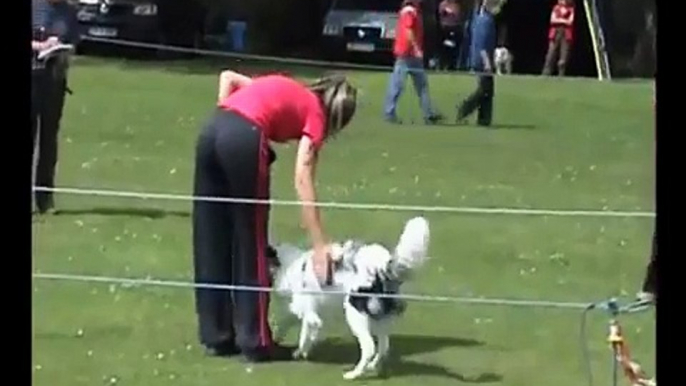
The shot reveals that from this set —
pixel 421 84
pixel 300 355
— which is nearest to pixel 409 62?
pixel 421 84

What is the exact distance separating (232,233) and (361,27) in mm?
17564

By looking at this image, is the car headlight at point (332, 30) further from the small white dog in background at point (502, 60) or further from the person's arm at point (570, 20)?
the person's arm at point (570, 20)

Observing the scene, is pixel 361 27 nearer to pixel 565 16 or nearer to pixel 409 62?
pixel 565 16

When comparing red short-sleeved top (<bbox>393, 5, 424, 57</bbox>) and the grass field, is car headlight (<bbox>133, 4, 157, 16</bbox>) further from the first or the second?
red short-sleeved top (<bbox>393, 5, 424, 57</bbox>)

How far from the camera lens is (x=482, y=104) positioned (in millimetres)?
16984

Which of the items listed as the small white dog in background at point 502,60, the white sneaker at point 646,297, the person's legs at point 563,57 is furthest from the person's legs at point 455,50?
the white sneaker at point 646,297

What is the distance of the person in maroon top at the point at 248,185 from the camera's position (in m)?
6.60

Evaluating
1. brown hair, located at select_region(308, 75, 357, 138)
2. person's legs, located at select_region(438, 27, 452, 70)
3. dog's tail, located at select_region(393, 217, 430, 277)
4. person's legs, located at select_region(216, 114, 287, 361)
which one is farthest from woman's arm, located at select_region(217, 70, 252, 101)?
person's legs, located at select_region(438, 27, 452, 70)

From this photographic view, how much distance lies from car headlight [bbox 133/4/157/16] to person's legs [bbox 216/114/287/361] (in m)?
18.3

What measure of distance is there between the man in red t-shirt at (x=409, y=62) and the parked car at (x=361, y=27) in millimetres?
6639

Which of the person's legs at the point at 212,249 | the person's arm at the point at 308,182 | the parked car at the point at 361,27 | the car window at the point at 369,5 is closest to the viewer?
the person's arm at the point at 308,182

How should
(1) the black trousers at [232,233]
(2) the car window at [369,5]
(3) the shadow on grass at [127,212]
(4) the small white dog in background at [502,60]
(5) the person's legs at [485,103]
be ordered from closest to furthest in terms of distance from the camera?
(1) the black trousers at [232,233] < (3) the shadow on grass at [127,212] < (5) the person's legs at [485,103] < (4) the small white dog in background at [502,60] < (2) the car window at [369,5]

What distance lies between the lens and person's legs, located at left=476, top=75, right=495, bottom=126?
16.9m
